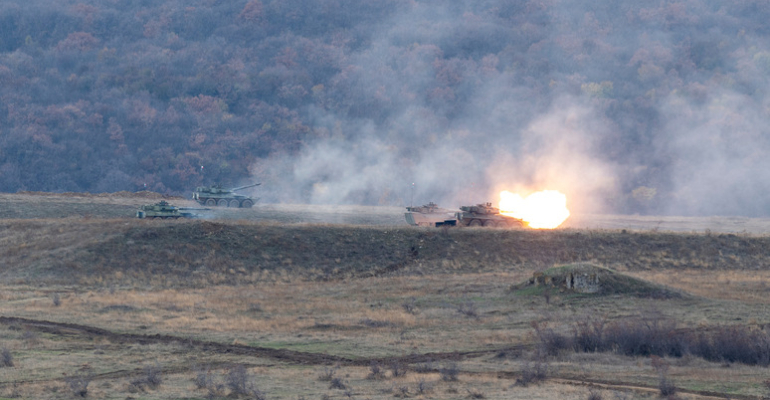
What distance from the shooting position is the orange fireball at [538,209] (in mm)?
53938

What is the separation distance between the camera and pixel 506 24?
142 meters

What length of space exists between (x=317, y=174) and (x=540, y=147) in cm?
2759

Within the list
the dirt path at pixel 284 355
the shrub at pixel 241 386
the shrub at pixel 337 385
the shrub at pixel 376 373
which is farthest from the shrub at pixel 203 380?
the shrub at pixel 376 373

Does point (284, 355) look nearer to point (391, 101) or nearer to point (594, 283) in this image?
point (594, 283)

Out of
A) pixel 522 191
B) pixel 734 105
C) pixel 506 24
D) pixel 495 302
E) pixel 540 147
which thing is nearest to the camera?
pixel 495 302

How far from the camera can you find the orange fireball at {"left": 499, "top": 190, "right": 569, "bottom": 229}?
2124 inches

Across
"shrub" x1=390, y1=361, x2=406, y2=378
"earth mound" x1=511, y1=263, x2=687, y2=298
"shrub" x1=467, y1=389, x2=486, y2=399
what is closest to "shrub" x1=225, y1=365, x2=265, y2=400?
"shrub" x1=390, y1=361, x2=406, y2=378

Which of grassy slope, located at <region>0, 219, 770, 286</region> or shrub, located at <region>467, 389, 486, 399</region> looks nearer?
shrub, located at <region>467, 389, 486, 399</region>

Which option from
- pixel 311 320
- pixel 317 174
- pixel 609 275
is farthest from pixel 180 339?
pixel 317 174

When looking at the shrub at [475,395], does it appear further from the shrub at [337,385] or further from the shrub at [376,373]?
the shrub at [337,385]

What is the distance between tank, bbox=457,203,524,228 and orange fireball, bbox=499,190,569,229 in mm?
739

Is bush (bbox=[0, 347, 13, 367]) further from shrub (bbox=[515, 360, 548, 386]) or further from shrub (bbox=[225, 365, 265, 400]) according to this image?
shrub (bbox=[515, 360, 548, 386])

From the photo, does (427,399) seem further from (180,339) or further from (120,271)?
(120,271)

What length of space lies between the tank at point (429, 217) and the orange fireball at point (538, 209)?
347 centimetres
